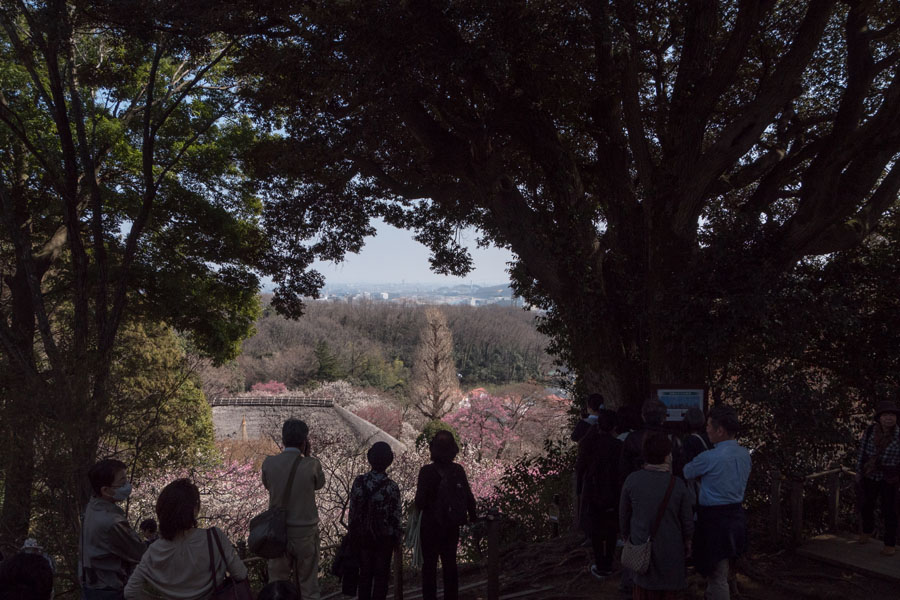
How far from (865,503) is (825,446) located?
66.3 inches

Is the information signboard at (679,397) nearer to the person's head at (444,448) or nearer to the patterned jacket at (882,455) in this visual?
the patterned jacket at (882,455)

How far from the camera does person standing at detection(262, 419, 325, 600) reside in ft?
11.8

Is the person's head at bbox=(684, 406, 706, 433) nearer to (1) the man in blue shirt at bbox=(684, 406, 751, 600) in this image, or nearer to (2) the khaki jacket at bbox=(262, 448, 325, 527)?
(1) the man in blue shirt at bbox=(684, 406, 751, 600)

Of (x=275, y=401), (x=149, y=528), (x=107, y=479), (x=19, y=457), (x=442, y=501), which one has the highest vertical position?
(x=107, y=479)

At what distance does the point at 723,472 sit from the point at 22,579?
3.38 m

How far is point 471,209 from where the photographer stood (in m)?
9.21

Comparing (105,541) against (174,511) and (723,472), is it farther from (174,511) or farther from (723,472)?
(723,472)

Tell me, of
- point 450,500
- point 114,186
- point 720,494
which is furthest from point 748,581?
point 114,186

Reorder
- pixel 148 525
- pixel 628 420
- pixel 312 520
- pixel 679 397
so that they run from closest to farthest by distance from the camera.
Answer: pixel 312 520 → pixel 148 525 → pixel 628 420 → pixel 679 397

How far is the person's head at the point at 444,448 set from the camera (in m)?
3.67

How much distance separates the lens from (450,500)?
12.1 feet

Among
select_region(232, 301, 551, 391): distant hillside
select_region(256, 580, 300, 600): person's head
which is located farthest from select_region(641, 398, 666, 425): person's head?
select_region(232, 301, 551, 391): distant hillside

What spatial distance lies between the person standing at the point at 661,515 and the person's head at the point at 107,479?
2.69 m

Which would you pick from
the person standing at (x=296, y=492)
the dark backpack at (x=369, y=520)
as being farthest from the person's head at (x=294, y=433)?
the dark backpack at (x=369, y=520)
